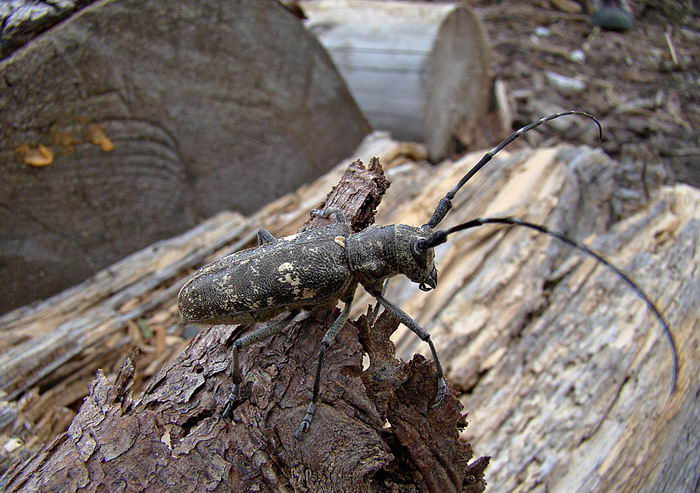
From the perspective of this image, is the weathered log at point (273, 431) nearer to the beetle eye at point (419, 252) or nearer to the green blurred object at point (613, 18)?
the beetle eye at point (419, 252)

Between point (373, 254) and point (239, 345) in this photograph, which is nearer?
point (239, 345)

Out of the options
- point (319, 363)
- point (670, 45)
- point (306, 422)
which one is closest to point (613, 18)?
point (670, 45)

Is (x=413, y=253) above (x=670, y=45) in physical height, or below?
above

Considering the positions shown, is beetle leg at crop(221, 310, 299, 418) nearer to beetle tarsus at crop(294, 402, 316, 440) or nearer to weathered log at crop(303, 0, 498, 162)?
beetle tarsus at crop(294, 402, 316, 440)

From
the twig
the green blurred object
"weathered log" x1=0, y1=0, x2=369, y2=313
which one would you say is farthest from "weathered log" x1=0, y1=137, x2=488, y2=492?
the green blurred object

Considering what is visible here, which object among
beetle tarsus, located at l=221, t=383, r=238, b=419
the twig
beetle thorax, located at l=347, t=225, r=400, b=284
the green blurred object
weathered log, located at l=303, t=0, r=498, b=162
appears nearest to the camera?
beetle tarsus, located at l=221, t=383, r=238, b=419

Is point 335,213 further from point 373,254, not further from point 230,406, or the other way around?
point 230,406
